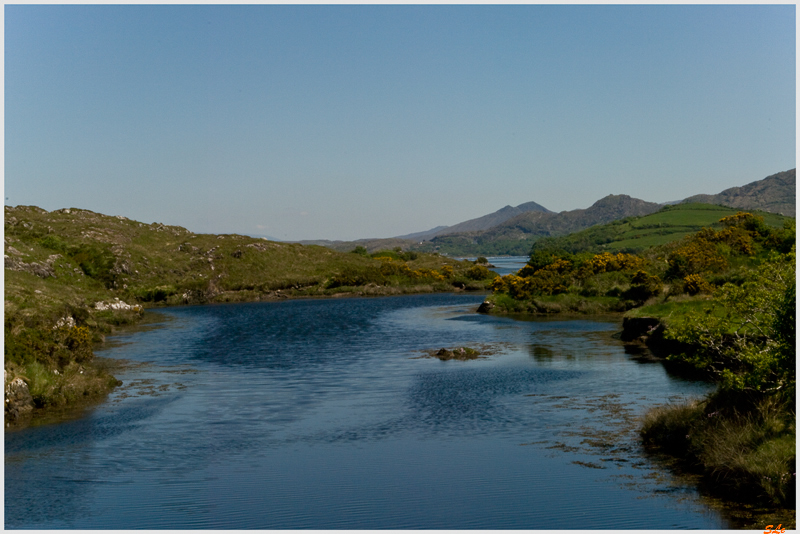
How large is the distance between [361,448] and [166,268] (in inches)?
3933

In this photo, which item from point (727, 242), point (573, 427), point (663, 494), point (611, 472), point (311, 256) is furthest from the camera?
point (311, 256)

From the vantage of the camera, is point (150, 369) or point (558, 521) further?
point (150, 369)

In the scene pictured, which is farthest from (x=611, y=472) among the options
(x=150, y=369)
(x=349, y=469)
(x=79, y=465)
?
(x=150, y=369)

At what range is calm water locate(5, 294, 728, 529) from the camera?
18469mm

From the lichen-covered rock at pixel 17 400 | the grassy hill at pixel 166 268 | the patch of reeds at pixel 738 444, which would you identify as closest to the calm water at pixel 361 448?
the patch of reeds at pixel 738 444

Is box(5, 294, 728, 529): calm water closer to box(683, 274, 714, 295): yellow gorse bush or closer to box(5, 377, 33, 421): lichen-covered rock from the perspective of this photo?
box(5, 377, 33, 421): lichen-covered rock

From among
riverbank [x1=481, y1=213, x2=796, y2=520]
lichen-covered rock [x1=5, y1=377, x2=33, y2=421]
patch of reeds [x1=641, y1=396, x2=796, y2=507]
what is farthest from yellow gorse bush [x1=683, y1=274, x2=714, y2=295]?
lichen-covered rock [x1=5, y1=377, x2=33, y2=421]

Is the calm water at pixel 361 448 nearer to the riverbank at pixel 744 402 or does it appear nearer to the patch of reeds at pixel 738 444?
the patch of reeds at pixel 738 444

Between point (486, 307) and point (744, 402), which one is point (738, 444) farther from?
point (486, 307)

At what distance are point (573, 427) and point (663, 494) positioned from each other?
316 inches

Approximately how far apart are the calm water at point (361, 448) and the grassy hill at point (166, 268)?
2753 cm

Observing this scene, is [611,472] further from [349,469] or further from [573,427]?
[349,469]

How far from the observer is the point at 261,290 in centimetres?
11488

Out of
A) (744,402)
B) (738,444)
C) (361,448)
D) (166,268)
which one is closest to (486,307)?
(361,448)
